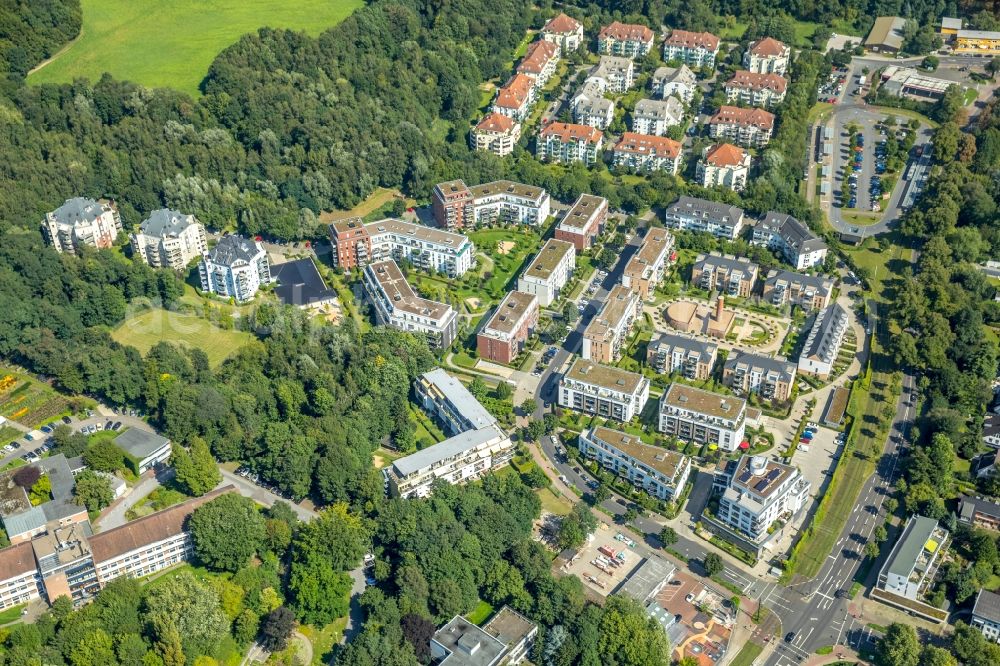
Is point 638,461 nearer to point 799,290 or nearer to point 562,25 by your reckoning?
point 799,290

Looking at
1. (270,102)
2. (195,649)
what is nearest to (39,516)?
(195,649)

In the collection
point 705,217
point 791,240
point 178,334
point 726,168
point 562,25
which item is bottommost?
point 178,334

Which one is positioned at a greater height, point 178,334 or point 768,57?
point 768,57

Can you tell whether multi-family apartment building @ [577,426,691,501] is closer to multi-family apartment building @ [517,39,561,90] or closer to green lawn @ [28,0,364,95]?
multi-family apartment building @ [517,39,561,90]

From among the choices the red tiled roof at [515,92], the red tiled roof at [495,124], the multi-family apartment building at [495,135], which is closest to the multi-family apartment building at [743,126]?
the red tiled roof at [515,92]

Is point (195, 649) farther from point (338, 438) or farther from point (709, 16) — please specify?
point (709, 16)

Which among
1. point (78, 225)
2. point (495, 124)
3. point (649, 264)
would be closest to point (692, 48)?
point (495, 124)

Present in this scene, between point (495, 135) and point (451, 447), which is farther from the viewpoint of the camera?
point (495, 135)
